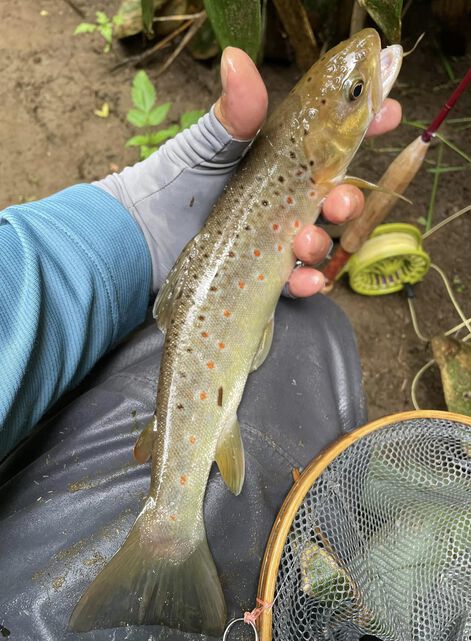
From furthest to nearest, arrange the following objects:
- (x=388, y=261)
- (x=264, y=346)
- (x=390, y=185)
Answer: (x=388, y=261)
(x=390, y=185)
(x=264, y=346)

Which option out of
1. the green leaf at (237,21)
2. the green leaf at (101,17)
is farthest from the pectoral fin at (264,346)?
the green leaf at (101,17)

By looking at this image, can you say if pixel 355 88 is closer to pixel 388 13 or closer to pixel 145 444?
pixel 388 13

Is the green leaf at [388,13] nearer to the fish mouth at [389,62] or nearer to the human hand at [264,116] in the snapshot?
the fish mouth at [389,62]

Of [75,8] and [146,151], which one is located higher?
[75,8]

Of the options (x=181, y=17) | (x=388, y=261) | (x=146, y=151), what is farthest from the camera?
(x=181, y=17)

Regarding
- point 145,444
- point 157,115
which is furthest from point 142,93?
point 145,444

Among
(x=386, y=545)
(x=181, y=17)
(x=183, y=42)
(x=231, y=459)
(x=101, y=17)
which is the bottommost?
(x=386, y=545)

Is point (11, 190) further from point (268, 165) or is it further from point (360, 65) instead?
point (360, 65)
